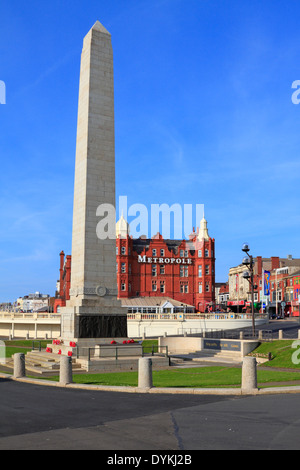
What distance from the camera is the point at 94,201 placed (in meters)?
29.0

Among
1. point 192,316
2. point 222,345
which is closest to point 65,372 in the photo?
point 222,345

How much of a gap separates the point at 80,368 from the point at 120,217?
6881 cm

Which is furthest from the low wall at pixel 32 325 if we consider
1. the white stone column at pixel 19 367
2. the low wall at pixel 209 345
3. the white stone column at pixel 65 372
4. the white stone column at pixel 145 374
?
the white stone column at pixel 145 374

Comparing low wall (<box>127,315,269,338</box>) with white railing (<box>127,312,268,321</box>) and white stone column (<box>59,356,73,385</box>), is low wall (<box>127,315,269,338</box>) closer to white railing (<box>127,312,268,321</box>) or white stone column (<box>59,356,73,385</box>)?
white railing (<box>127,312,268,321</box>)

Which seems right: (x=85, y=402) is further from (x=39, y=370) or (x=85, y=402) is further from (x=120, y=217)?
(x=120, y=217)

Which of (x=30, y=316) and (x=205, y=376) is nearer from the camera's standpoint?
(x=205, y=376)

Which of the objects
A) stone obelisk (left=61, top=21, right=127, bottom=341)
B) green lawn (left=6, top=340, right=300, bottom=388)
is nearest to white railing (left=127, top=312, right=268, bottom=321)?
green lawn (left=6, top=340, right=300, bottom=388)

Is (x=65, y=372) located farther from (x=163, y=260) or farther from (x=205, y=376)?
(x=163, y=260)

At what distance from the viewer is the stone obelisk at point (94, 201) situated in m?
28.5

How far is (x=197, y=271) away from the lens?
95.8 metres

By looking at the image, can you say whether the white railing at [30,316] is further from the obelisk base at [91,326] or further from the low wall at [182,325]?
the obelisk base at [91,326]
